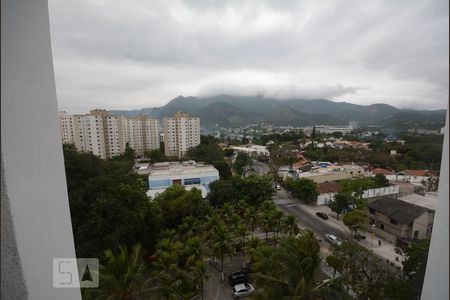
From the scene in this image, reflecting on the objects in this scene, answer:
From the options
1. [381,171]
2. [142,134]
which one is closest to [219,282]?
[381,171]

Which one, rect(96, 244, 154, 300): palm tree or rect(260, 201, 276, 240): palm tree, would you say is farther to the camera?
rect(260, 201, 276, 240): palm tree

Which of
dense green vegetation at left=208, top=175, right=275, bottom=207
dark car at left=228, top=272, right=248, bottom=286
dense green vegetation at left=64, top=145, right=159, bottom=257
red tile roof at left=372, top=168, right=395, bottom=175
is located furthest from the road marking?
dense green vegetation at left=64, top=145, right=159, bottom=257

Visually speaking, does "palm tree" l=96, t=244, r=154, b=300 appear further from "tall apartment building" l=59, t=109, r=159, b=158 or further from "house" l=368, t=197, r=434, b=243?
"tall apartment building" l=59, t=109, r=159, b=158

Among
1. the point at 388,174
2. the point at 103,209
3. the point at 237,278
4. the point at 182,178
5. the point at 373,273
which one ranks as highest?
the point at 103,209

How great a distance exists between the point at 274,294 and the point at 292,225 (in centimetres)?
612

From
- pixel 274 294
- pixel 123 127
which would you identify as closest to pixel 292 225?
pixel 274 294

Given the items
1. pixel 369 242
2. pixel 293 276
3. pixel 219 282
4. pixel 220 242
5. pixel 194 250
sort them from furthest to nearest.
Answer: pixel 369 242 → pixel 219 282 → pixel 220 242 → pixel 194 250 → pixel 293 276

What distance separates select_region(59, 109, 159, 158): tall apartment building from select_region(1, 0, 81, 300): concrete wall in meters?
25.8

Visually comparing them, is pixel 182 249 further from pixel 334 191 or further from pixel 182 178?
pixel 334 191

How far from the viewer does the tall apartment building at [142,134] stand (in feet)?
116

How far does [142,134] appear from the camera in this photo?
37250mm

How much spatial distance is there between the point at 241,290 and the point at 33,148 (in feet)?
25.2

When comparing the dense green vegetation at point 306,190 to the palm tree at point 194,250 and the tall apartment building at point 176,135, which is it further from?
the tall apartment building at point 176,135

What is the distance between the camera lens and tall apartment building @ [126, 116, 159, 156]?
1394 inches
